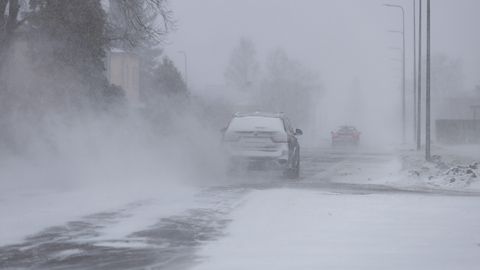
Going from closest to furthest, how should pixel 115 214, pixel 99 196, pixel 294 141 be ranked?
1. pixel 115 214
2. pixel 99 196
3. pixel 294 141

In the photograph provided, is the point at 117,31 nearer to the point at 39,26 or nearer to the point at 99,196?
the point at 39,26

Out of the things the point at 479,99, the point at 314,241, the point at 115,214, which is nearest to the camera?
the point at 314,241

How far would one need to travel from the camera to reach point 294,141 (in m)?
19.2

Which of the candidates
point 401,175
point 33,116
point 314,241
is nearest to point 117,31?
point 33,116

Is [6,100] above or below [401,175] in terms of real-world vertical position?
above

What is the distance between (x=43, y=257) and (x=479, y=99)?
309ft

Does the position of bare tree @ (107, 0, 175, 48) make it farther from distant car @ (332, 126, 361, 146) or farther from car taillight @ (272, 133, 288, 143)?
distant car @ (332, 126, 361, 146)

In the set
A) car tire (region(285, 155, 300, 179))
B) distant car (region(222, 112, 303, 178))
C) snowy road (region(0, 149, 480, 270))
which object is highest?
distant car (region(222, 112, 303, 178))

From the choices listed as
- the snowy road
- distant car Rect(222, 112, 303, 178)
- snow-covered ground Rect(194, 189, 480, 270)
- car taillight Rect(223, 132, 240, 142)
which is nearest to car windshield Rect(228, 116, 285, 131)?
distant car Rect(222, 112, 303, 178)

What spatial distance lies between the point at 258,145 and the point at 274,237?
30.7 ft

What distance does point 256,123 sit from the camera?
59.2 ft

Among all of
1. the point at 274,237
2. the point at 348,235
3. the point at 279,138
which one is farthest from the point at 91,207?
the point at 279,138

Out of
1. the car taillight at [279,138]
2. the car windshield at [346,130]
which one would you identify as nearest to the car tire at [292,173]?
the car taillight at [279,138]

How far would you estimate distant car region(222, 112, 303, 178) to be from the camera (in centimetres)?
1761
